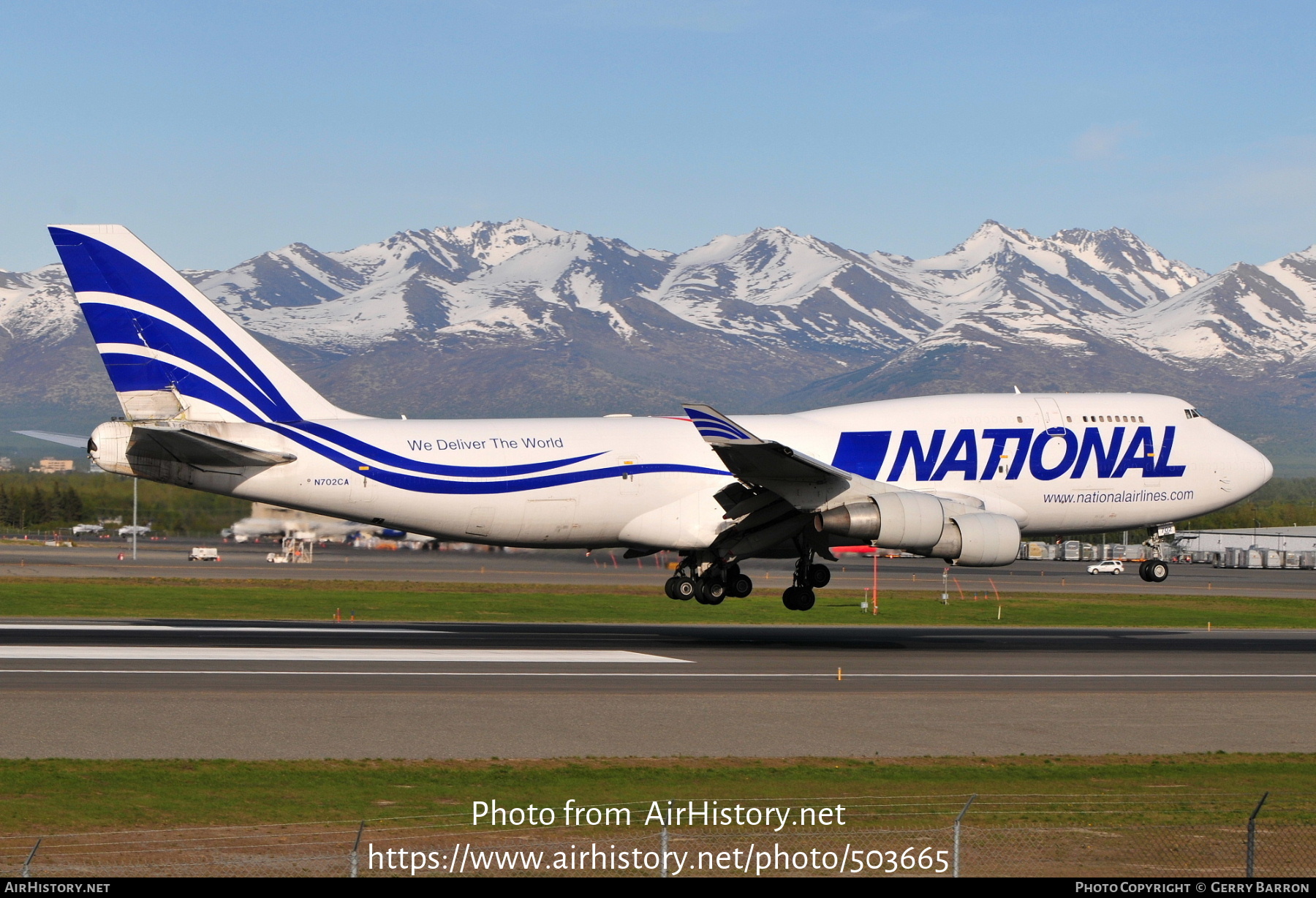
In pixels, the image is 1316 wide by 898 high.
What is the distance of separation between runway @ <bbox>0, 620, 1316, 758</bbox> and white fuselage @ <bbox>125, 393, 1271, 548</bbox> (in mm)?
3813

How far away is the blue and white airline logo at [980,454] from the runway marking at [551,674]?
8121 mm

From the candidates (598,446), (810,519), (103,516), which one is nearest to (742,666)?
(810,519)

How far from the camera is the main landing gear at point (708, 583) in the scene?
136 feet

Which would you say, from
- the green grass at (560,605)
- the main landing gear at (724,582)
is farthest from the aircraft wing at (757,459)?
the green grass at (560,605)

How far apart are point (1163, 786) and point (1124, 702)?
28.5ft

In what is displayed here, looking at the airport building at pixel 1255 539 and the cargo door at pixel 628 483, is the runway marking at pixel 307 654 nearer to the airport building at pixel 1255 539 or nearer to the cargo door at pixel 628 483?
the cargo door at pixel 628 483

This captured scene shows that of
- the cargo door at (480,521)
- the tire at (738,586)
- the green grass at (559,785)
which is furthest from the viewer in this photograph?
the tire at (738,586)

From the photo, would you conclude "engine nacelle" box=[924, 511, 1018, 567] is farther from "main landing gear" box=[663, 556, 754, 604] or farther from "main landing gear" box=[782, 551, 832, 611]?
"main landing gear" box=[663, 556, 754, 604]

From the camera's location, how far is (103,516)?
116 metres

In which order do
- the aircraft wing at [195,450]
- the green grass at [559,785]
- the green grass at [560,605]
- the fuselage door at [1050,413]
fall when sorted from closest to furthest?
1. the green grass at [559,785]
2. the aircraft wing at [195,450]
3. the fuselage door at [1050,413]
4. the green grass at [560,605]

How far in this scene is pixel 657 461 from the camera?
40.8 metres

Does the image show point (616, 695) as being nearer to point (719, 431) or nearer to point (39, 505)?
point (719, 431)

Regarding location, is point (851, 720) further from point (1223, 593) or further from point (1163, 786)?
point (1223, 593)

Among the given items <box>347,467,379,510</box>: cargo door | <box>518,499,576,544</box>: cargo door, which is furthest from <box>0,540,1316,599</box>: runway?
<box>347,467,379,510</box>: cargo door
